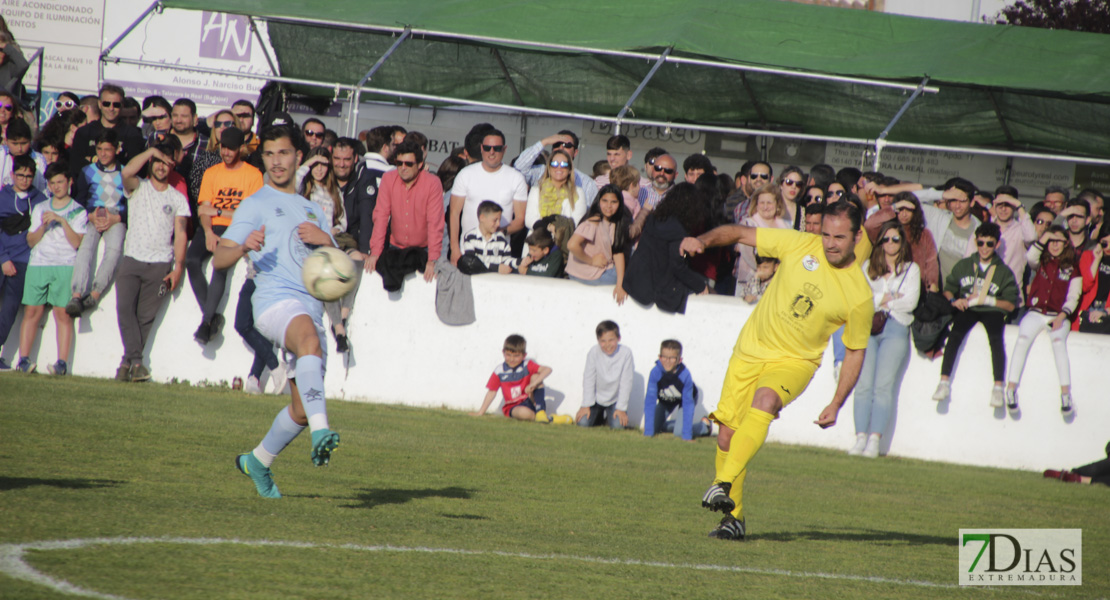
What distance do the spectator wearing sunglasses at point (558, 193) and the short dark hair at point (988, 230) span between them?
172 inches

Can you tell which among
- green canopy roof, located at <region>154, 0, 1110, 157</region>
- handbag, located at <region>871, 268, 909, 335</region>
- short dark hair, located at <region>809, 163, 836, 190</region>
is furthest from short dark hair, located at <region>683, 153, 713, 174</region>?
handbag, located at <region>871, 268, 909, 335</region>


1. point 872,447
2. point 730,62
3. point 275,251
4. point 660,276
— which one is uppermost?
point 730,62

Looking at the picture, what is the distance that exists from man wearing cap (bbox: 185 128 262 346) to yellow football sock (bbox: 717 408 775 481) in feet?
20.3

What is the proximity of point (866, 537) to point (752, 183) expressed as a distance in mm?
6402

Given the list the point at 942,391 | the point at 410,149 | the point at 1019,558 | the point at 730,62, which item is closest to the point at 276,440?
the point at 1019,558

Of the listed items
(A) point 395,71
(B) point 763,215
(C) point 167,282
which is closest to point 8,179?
(C) point 167,282

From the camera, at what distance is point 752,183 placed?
12836 mm

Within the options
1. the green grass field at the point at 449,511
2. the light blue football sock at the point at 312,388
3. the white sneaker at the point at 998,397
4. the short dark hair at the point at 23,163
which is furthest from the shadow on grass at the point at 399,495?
the short dark hair at the point at 23,163

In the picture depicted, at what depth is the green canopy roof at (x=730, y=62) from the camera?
14602 millimetres

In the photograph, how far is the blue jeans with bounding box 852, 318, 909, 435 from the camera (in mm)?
11883

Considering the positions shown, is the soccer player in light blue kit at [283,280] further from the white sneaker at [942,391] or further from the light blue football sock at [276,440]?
the white sneaker at [942,391]

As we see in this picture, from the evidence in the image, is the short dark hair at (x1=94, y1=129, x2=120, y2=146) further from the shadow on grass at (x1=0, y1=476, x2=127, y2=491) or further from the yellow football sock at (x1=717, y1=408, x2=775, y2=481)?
the yellow football sock at (x1=717, y1=408, x2=775, y2=481)

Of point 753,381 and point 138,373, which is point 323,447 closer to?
point 753,381

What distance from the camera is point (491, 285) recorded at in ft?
41.0
